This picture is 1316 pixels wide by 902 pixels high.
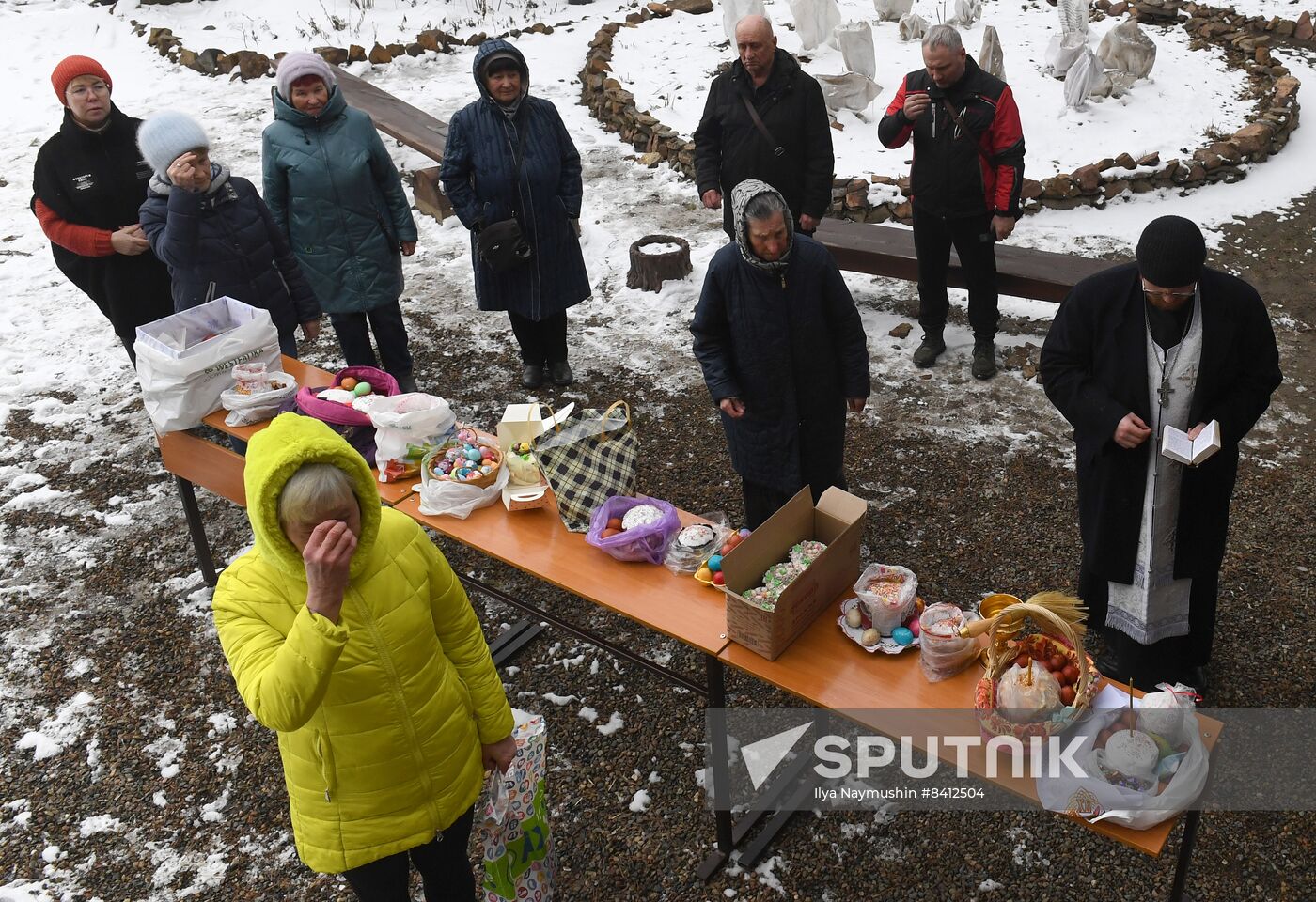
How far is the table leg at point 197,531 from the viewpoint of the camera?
16.0 feet

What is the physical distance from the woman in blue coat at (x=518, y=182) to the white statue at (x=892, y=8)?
216 inches

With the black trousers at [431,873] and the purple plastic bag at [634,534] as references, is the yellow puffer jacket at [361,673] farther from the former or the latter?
the purple plastic bag at [634,534]

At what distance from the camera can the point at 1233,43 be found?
949 cm

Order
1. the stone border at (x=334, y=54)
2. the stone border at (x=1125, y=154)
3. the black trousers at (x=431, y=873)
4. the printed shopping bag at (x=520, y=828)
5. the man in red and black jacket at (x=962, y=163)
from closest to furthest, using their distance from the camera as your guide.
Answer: the black trousers at (x=431, y=873)
the printed shopping bag at (x=520, y=828)
the man in red and black jacket at (x=962, y=163)
the stone border at (x=1125, y=154)
the stone border at (x=334, y=54)

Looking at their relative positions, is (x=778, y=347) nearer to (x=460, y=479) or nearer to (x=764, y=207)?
(x=764, y=207)

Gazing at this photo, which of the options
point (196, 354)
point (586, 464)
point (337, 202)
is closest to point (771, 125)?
point (337, 202)

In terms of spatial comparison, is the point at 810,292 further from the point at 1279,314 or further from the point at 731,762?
the point at 1279,314

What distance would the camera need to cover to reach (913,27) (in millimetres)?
9570

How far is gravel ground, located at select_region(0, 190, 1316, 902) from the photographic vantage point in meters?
Result: 3.43

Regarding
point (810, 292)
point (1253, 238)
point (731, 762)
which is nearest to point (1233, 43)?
point (1253, 238)

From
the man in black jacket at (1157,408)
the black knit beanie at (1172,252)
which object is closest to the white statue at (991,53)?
the man in black jacket at (1157,408)

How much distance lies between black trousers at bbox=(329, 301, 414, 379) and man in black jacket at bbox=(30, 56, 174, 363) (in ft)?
3.32

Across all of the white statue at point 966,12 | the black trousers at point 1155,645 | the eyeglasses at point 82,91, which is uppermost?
the eyeglasses at point 82,91

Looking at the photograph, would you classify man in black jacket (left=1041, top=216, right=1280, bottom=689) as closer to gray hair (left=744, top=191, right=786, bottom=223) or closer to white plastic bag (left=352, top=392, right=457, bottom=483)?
gray hair (left=744, top=191, right=786, bottom=223)
